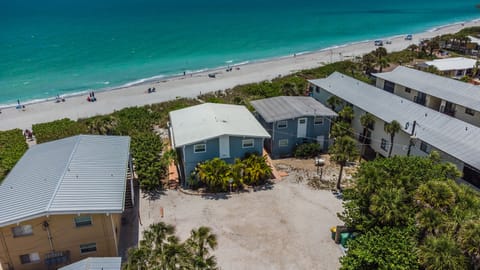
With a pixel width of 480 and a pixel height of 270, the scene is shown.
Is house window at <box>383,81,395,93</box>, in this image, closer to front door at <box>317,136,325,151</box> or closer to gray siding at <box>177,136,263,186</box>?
front door at <box>317,136,325,151</box>

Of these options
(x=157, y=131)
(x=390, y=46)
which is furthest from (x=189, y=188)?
(x=390, y=46)

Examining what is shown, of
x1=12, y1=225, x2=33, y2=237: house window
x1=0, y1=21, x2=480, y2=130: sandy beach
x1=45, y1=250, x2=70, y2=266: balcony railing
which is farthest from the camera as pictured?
x1=0, y1=21, x2=480, y2=130: sandy beach

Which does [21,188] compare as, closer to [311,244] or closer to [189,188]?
[189,188]

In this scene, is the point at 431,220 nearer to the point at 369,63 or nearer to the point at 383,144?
the point at 383,144

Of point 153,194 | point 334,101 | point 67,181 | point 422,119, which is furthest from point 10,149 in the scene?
point 422,119

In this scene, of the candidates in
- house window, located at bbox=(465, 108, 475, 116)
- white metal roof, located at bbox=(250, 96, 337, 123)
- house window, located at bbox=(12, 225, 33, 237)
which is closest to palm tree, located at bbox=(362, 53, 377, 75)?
house window, located at bbox=(465, 108, 475, 116)

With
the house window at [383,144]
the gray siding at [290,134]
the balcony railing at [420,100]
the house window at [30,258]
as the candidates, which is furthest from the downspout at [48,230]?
the balcony railing at [420,100]
